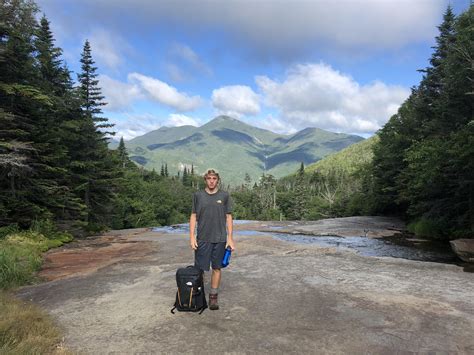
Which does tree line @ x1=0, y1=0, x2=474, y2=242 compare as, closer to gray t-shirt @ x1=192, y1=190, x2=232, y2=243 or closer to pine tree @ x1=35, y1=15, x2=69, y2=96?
pine tree @ x1=35, y1=15, x2=69, y2=96

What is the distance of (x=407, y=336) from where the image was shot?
5000mm

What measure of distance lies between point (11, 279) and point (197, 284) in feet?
17.2

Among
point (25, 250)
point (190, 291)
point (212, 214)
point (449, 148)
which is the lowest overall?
point (25, 250)

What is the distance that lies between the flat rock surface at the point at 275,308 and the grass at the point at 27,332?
0.25m

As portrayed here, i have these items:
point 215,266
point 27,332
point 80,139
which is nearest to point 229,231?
point 215,266

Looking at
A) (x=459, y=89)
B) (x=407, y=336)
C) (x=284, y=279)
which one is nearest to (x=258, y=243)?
(x=284, y=279)

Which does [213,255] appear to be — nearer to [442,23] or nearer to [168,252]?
[168,252]

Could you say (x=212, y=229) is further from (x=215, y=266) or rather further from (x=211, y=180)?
(x=211, y=180)

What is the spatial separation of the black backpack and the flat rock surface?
20cm

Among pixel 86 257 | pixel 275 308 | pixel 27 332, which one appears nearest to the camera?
pixel 27 332

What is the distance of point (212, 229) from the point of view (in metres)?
6.07

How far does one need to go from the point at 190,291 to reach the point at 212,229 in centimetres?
113

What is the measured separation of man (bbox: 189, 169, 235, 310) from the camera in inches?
239

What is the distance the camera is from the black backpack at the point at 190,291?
5.94m
